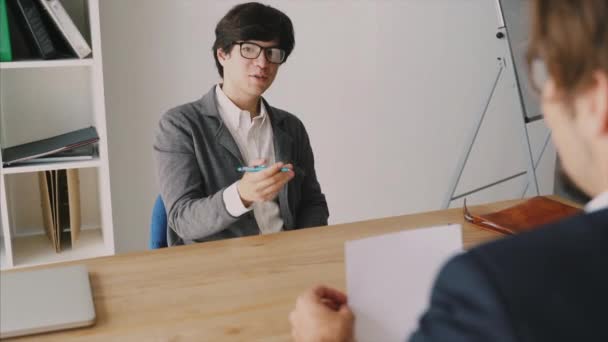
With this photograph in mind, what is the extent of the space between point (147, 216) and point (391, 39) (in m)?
1.30

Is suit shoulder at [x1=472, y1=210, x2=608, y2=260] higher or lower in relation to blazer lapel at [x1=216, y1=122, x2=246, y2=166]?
higher

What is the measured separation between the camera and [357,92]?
316 centimetres

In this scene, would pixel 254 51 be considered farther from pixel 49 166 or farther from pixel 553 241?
pixel 553 241

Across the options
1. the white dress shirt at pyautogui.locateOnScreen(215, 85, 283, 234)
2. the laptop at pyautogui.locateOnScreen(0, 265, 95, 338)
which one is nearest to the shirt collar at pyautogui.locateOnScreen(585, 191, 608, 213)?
the laptop at pyautogui.locateOnScreen(0, 265, 95, 338)

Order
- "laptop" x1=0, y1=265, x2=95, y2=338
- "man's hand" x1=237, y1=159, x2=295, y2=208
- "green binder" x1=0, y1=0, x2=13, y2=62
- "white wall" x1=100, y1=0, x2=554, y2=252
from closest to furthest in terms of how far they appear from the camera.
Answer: "laptop" x1=0, y1=265, x2=95, y2=338, "man's hand" x1=237, y1=159, x2=295, y2=208, "green binder" x1=0, y1=0, x2=13, y2=62, "white wall" x1=100, y1=0, x2=554, y2=252

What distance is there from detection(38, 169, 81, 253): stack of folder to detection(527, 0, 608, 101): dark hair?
6.83 feet

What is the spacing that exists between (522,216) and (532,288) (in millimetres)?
1137

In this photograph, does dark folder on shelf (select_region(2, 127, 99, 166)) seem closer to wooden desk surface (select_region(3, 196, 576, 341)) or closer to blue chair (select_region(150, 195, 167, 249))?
blue chair (select_region(150, 195, 167, 249))

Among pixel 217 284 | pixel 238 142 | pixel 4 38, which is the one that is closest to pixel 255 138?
pixel 238 142

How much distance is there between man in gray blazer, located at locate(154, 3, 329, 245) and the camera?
5.84 ft

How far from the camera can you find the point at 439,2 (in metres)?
3.24

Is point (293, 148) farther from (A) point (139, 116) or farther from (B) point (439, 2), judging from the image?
(B) point (439, 2)

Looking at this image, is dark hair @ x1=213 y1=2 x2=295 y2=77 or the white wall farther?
the white wall

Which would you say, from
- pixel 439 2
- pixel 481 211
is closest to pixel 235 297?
pixel 481 211
